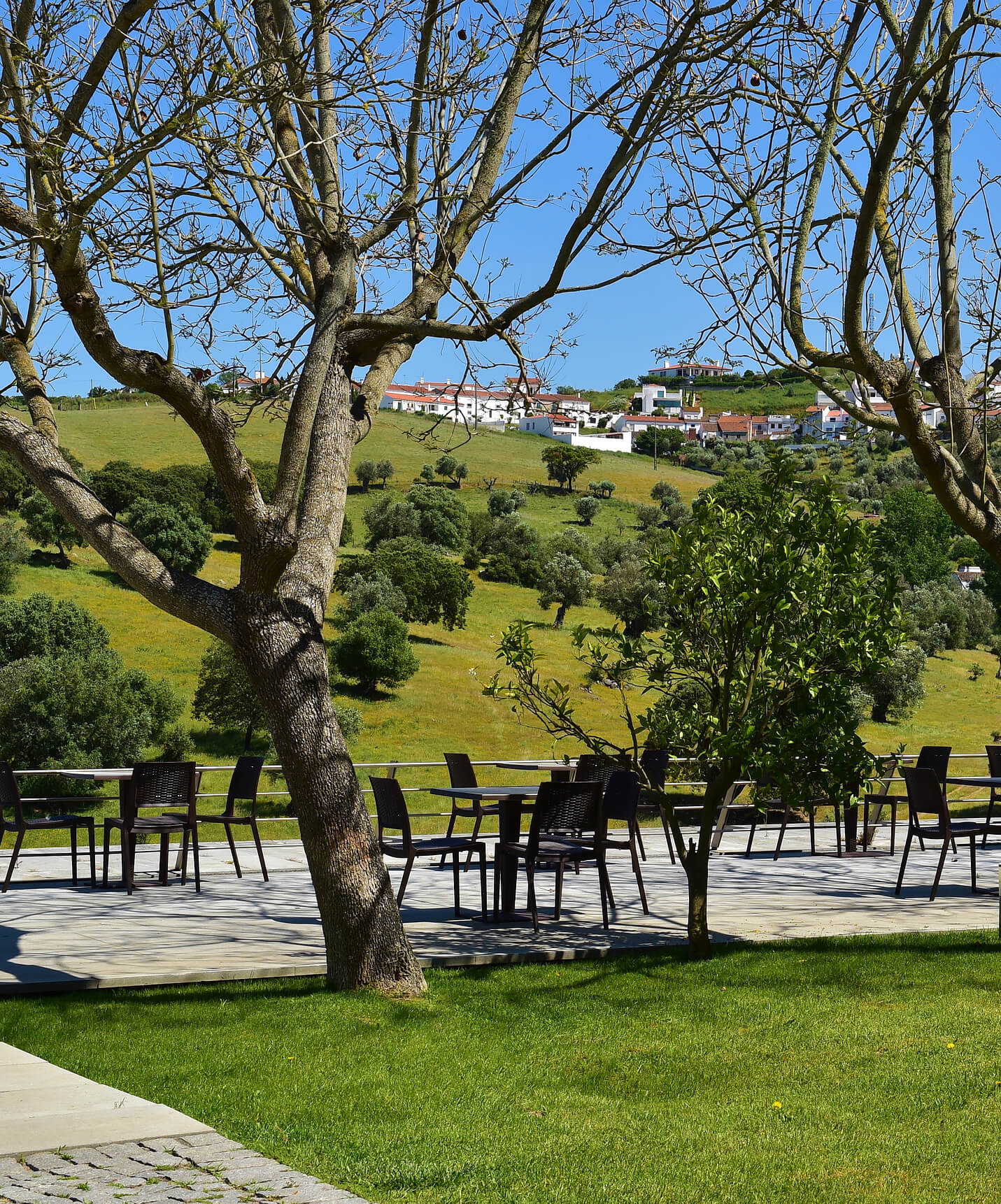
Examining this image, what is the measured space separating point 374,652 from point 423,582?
831cm

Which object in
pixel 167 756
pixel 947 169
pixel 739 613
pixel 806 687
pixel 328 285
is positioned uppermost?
pixel 947 169

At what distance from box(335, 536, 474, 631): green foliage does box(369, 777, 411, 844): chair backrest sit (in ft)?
117

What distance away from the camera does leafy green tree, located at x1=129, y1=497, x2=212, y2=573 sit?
4262 centimetres

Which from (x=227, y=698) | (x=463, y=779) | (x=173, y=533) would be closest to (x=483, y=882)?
(x=463, y=779)

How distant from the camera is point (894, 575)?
20.5 feet

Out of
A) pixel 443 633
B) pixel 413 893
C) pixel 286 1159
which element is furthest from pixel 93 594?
A: pixel 286 1159

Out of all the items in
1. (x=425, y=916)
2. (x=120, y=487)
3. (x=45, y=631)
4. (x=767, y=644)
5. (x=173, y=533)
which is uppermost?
(x=120, y=487)

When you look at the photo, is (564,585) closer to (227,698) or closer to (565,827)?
(227,698)

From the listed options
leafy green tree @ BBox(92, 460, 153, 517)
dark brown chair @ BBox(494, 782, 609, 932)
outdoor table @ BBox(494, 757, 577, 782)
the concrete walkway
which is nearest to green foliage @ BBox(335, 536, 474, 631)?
leafy green tree @ BBox(92, 460, 153, 517)

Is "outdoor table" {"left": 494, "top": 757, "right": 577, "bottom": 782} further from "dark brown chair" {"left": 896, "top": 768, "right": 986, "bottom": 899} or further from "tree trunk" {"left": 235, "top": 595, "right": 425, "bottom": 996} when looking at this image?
"tree trunk" {"left": 235, "top": 595, "right": 425, "bottom": 996}

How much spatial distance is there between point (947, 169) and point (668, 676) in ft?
10.7

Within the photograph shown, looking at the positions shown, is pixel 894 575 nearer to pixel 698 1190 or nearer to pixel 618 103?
pixel 618 103

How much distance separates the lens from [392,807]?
7.61 metres

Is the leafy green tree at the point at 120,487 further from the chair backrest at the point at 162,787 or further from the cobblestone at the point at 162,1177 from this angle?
the cobblestone at the point at 162,1177
